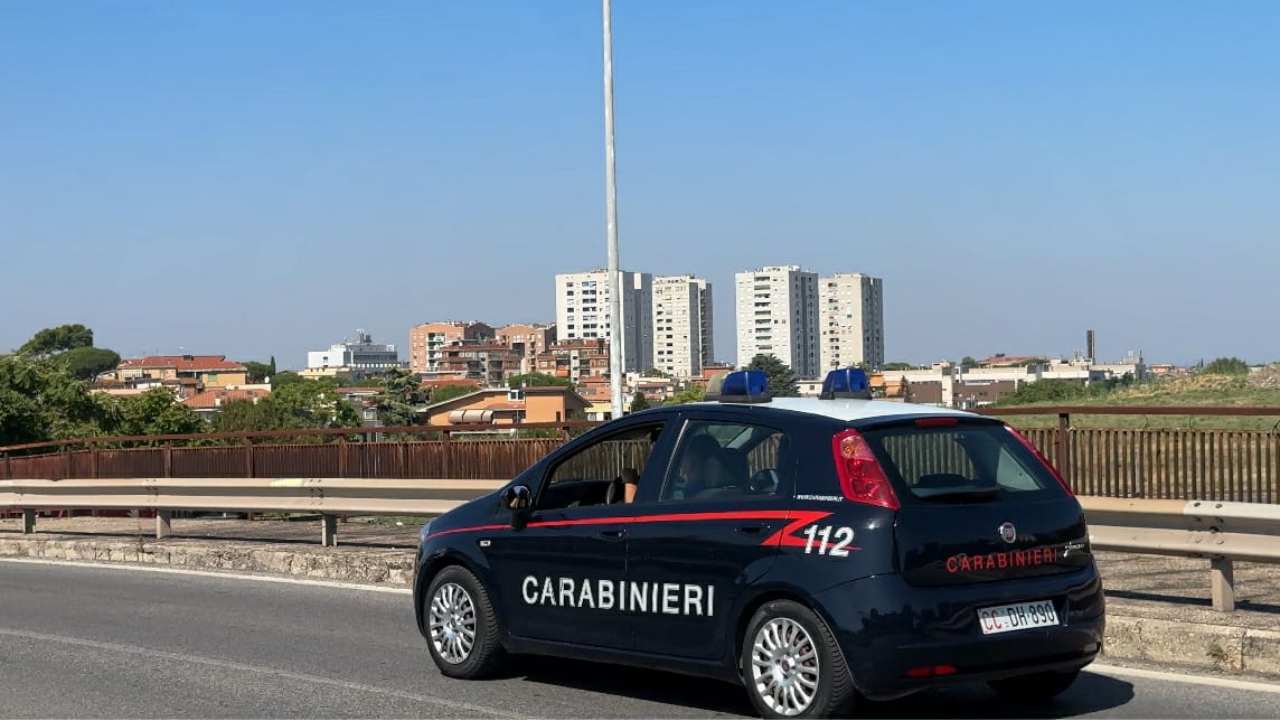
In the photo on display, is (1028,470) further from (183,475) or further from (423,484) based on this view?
(183,475)

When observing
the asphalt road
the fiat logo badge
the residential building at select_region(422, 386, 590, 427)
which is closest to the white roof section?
the fiat logo badge

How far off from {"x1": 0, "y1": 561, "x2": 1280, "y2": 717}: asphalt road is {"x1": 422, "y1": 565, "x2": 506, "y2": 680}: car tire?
0.11 m

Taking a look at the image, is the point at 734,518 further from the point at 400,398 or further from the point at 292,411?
the point at 292,411

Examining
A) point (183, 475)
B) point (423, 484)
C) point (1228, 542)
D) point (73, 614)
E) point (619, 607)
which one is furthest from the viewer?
point (183, 475)

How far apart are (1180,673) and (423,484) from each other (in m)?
7.51

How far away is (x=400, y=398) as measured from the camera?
108m

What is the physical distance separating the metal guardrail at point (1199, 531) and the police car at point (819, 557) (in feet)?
7.07

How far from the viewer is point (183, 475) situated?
58.2 feet

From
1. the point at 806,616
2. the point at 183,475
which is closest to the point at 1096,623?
the point at 806,616

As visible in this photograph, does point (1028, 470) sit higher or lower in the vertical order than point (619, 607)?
higher

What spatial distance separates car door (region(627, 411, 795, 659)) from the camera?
7285mm

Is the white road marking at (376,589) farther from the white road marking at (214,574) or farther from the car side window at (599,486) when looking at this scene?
the car side window at (599,486)

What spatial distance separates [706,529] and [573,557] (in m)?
1.04

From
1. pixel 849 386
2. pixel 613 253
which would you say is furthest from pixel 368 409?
pixel 849 386
